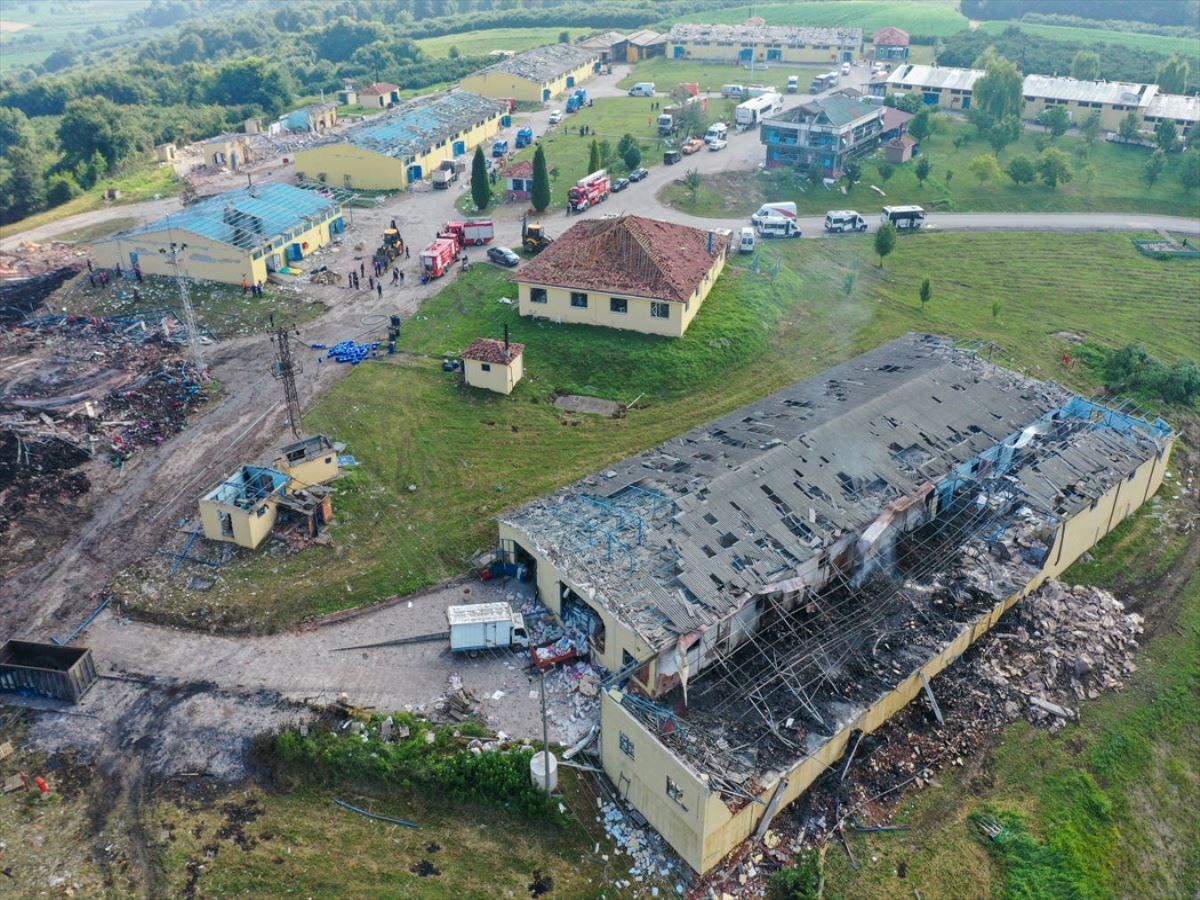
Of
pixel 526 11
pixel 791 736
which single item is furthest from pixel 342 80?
pixel 791 736

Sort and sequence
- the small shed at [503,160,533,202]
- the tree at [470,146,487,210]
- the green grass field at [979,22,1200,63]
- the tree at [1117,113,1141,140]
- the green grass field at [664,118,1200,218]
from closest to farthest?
the tree at [470,146,487,210]
the small shed at [503,160,533,202]
the green grass field at [664,118,1200,218]
the tree at [1117,113,1141,140]
the green grass field at [979,22,1200,63]

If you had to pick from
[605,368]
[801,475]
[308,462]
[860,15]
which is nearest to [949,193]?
[605,368]

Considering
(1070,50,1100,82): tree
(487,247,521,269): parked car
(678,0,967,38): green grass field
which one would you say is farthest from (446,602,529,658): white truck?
(678,0,967,38): green grass field

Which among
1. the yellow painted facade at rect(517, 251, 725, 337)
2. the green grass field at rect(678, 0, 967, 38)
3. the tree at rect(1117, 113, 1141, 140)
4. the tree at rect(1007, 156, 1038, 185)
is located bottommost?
the yellow painted facade at rect(517, 251, 725, 337)

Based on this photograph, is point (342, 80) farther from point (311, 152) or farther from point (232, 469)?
point (232, 469)

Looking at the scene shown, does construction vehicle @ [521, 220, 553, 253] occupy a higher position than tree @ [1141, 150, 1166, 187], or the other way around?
tree @ [1141, 150, 1166, 187]

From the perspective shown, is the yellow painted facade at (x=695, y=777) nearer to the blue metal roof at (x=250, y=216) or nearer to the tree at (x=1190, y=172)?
the blue metal roof at (x=250, y=216)

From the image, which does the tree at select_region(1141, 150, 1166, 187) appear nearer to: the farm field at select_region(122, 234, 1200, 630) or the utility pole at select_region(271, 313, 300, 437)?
the farm field at select_region(122, 234, 1200, 630)

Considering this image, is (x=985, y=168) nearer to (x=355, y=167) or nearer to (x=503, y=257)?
(x=503, y=257)
